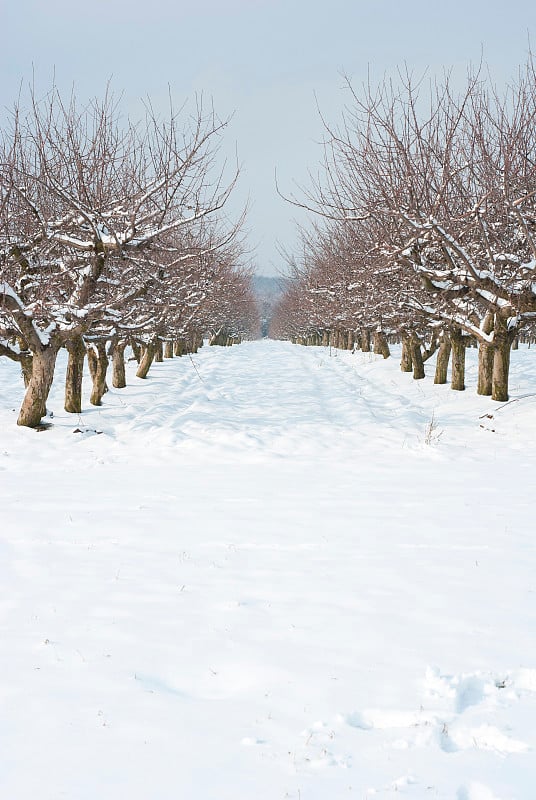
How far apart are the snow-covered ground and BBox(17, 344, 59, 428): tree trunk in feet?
6.20

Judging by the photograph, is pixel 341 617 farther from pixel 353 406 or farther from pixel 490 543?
pixel 353 406

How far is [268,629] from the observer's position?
370 cm

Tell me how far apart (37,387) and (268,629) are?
27.3ft

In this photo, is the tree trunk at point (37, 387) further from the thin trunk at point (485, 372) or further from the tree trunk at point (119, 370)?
the thin trunk at point (485, 372)

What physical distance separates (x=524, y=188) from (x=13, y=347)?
9.49 m

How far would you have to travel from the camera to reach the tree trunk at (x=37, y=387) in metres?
10.6

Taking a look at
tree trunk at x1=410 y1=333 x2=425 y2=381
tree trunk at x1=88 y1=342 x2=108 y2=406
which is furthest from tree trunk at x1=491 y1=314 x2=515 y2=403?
tree trunk at x1=88 y1=342 x2=108 y2=406

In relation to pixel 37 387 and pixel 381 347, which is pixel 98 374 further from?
pixel 381 347

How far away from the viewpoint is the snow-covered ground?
248cm

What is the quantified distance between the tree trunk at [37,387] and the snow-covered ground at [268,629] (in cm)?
189

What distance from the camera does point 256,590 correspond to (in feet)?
14.0

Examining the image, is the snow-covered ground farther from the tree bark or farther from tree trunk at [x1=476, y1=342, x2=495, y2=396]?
the tree bark

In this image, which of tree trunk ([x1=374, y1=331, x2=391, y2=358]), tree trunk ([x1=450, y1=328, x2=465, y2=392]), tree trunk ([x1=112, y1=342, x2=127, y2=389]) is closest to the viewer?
tree trunk ([x1=450, y1=328, x2=465, y2=392])

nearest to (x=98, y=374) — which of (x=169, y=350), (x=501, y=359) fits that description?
(x=501, y=359)
